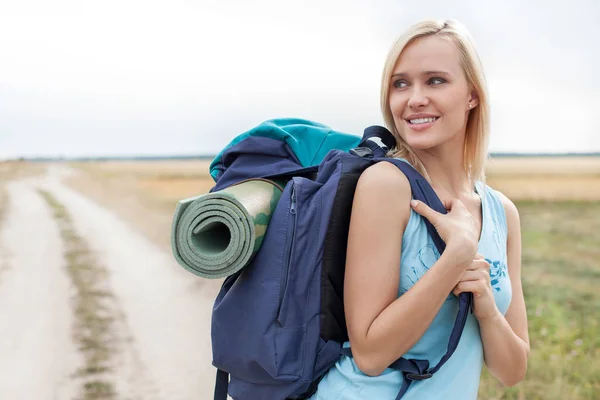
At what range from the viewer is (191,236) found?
1932mm

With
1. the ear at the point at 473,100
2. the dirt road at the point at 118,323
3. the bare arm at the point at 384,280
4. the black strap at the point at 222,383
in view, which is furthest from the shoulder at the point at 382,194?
the dirt road at the point at 118,323

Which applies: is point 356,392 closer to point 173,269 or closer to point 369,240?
point 369,240

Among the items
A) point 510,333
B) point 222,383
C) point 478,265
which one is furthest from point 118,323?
point 478,265

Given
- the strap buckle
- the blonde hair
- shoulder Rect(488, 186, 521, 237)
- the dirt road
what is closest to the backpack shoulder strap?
the strap buckle

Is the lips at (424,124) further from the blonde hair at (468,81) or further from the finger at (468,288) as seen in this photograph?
the finger at (468,288)

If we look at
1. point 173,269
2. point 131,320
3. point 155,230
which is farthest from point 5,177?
point 131,320

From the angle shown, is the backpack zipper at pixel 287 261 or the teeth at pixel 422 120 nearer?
the backpack zipper at pixel 287 261

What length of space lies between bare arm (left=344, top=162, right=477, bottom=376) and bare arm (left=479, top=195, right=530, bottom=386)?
0.29 metres

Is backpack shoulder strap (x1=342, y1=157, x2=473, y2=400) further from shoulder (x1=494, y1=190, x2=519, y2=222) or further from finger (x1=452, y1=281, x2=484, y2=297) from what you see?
shoulder (x1=494, y1=190, x2=519, y2=222)

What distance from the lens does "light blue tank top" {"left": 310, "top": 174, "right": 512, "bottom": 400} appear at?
1.84 m

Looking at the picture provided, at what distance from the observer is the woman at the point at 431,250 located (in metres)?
1.78

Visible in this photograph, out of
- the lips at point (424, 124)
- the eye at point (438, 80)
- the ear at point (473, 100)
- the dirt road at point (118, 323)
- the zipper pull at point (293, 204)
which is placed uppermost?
the eye at point (438, 80)

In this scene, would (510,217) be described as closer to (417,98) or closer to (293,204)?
(417,98)

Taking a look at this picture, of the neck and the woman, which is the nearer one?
the woman
